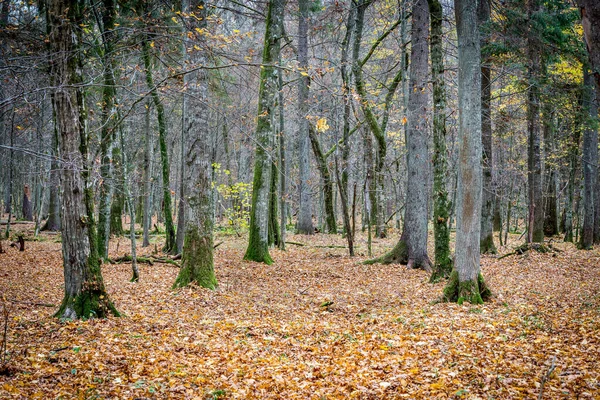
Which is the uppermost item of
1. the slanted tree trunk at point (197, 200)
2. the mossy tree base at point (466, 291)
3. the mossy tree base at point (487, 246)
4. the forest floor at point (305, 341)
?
the slanted tree trunk at point (197, 200)

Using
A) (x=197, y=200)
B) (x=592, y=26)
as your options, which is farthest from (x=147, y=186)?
(x=592, y=26)

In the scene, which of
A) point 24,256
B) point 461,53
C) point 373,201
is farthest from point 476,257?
point 373,201

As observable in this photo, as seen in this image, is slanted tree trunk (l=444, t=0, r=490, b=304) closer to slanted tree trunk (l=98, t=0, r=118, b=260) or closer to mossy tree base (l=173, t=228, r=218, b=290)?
mossy tree base (l=173, t=228, r=218, b=290)

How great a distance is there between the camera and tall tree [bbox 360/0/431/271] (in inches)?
468

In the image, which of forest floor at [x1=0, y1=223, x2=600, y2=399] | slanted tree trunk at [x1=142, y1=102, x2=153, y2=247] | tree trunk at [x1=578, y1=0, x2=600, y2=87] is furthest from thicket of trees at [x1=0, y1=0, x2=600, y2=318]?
forest floor at [x1=0, y1=223, x2=600, y2=399]

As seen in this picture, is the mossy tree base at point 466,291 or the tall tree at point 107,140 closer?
the mossy tree base at point 466,291

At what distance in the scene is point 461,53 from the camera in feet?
25.8

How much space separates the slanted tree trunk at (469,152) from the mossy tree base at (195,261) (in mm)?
5193

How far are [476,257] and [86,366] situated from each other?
6631mm

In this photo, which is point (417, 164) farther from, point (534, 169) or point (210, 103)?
point (210, 103)

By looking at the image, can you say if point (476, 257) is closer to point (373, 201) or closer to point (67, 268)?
point (67, 268)

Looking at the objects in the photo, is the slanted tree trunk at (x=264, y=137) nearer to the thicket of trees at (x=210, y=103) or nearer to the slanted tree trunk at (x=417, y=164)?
the thicket of trees at (x=210, y=103)

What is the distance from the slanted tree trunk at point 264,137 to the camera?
12281 mm

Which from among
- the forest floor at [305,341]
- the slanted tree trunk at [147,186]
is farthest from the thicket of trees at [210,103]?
the forest floor at [305,341]
